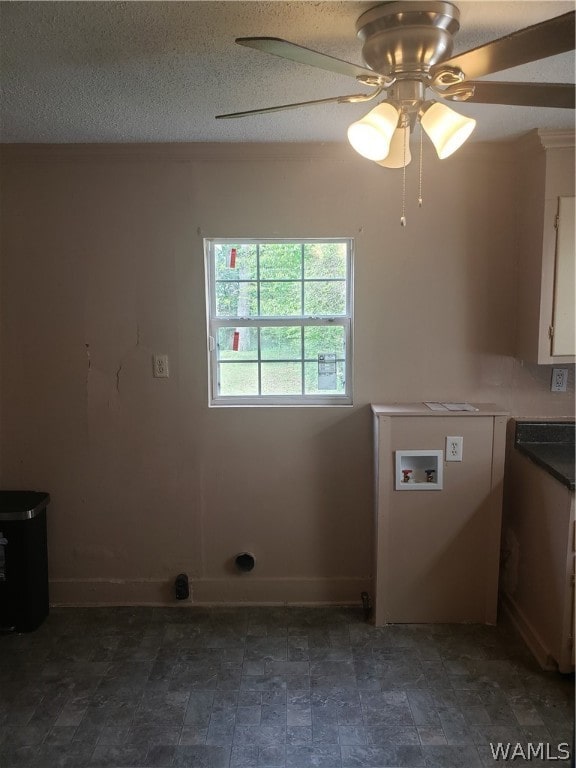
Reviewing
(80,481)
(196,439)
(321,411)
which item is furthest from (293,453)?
(80,481)

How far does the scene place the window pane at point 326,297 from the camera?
2.80m

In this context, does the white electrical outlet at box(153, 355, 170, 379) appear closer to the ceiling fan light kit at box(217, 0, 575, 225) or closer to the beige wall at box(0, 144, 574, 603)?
the beige wall at box(0, 144, 574, 603)

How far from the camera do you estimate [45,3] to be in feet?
4.53

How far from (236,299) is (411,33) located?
1613 mm

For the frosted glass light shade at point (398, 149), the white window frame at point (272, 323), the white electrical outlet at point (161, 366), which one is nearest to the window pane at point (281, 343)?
the white window frame at point (272, 323)

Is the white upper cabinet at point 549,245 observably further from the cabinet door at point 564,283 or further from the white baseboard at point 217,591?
the white baseboard at point 217,591

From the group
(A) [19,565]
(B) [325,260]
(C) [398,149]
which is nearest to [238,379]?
(B) [325,260]

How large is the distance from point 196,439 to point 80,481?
0.65 m

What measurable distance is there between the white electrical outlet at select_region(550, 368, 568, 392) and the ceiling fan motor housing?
183cm

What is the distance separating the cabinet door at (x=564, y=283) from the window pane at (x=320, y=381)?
1.01 m

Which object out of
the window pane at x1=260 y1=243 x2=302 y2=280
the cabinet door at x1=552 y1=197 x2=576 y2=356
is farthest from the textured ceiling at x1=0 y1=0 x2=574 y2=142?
the window pane at x1=260 y1=243 x2=302 y2=280

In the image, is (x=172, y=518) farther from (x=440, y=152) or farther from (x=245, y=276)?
(x=440, y=152)

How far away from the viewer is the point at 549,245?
2.45m

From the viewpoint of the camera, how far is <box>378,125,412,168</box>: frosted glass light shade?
1.54 m
